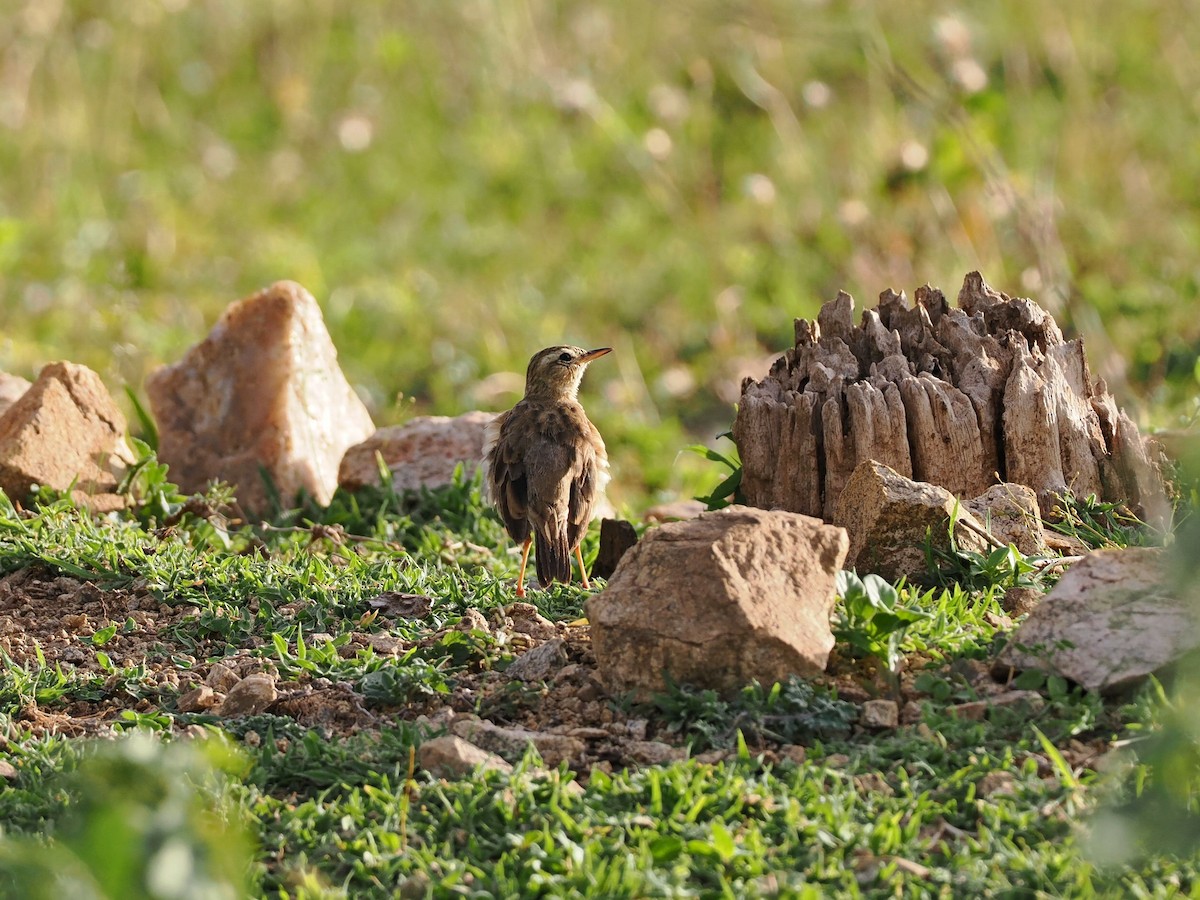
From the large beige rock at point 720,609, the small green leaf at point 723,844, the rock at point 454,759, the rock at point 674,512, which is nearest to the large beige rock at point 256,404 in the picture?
the rock at point 674,512

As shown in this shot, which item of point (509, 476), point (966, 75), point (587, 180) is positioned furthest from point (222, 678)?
point (587, 180)

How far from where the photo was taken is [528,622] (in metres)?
5.10

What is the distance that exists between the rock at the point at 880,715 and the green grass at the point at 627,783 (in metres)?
0.04

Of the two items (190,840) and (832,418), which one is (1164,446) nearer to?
(832,418)

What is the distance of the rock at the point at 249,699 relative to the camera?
457 cm

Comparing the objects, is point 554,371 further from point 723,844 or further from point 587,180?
point 587,180

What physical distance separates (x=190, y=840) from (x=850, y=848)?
180 cm

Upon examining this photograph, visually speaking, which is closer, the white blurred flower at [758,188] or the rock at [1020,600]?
the rock at [1020,600]

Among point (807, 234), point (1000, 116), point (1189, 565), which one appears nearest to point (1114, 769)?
point (1189, 565)

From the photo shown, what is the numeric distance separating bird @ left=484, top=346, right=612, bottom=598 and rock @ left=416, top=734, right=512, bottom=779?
154 cm

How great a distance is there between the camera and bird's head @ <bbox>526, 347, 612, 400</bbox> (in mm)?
7113

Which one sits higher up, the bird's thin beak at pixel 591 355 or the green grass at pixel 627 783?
the bird's thin beak at pixel 591 355

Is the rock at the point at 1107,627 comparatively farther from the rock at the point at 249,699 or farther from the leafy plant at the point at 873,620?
the rock at the point at 249,699

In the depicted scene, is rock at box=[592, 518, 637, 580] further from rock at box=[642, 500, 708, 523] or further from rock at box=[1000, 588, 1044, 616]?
rock at box=[1000, 588, 1044, 616]
